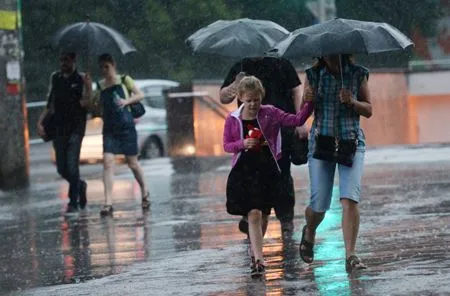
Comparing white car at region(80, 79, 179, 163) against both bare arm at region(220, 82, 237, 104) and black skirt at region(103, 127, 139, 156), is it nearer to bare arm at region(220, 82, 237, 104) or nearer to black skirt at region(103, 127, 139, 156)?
black skirt at region(103, 127, 139, 156)

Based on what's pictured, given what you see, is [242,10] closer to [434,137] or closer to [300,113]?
[434,137]

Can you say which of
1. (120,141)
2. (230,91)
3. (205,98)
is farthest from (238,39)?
(205,98)

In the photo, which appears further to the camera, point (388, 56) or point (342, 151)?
point (388, 56)

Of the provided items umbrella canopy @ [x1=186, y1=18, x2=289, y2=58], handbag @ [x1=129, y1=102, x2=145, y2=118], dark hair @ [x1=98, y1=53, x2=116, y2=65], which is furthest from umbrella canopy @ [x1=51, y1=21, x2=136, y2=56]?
umbrella canopy @ [x1=186, y1=18, x2=289, y2=58]

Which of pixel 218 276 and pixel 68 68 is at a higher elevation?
pixel 68 68

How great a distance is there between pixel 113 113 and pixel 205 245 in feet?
11.0

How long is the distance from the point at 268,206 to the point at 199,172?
34.1 feet

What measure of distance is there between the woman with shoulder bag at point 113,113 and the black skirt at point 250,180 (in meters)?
5.02

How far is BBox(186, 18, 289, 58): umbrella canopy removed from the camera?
1090 centimetres

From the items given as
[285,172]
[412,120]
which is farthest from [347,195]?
[412,120]

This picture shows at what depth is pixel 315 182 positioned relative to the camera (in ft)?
31.2

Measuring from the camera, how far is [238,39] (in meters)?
11.0

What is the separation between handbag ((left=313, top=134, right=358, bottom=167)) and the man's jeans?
595cm

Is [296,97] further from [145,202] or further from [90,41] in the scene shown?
[145,202]
